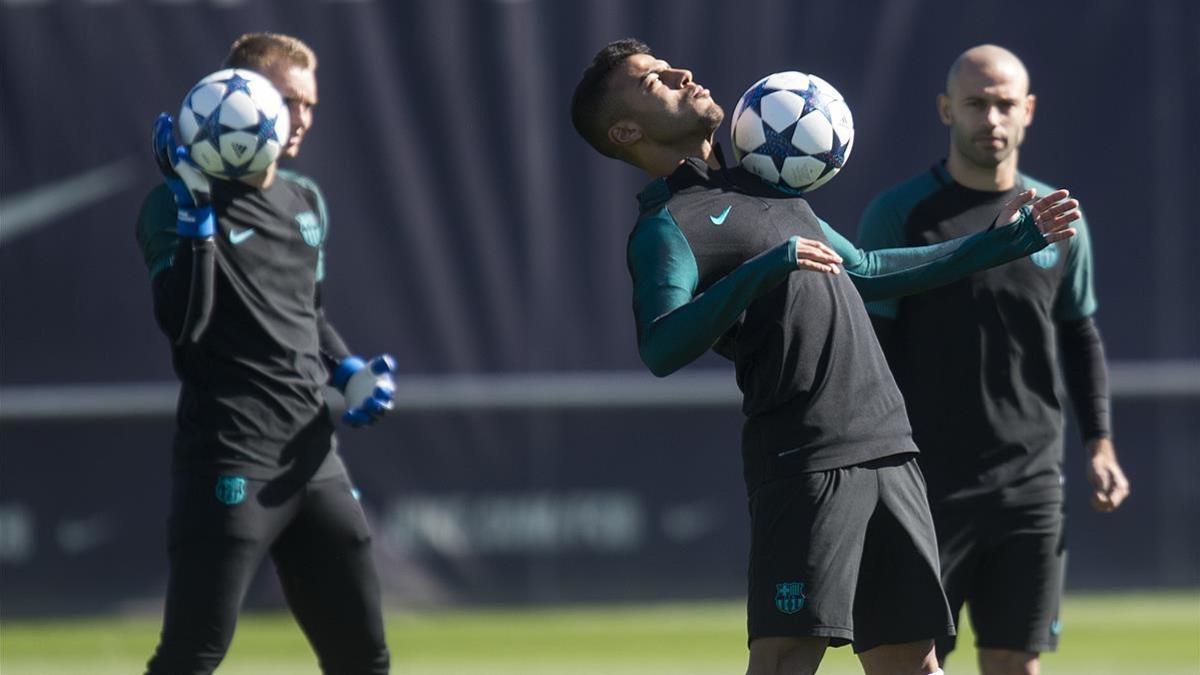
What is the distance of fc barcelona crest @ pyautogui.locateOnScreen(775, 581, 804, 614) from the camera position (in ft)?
13.5

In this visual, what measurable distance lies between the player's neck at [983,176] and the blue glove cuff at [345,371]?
6.61ft

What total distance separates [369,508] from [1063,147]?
462cm

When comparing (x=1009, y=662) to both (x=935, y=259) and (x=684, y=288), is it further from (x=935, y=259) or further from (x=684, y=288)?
(x=684, y=288)

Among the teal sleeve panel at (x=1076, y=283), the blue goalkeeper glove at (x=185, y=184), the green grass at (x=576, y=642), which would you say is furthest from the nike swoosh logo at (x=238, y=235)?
the green grass at (x=576, y=642)

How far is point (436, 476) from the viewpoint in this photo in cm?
1031

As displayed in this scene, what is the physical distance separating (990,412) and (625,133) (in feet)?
5.53

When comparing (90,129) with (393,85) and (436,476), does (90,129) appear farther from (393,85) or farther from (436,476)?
(436,476)

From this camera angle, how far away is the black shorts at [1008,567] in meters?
5.48

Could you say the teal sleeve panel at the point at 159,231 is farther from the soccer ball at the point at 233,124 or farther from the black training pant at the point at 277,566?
the black training pant at the point at 277,566

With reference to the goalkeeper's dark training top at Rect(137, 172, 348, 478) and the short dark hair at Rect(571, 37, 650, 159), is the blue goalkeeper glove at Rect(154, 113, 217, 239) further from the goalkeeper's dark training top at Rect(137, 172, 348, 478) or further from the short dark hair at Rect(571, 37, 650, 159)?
the short dark hair at Rect(571, 37, 650, 159)

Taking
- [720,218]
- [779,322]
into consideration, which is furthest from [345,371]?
[779,322]

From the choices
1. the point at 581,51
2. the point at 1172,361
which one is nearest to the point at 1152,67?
the point at 1172,361

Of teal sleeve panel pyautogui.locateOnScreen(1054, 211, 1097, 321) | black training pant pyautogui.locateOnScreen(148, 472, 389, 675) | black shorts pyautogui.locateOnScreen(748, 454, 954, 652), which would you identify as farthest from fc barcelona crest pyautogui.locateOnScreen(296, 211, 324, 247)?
teal sleeve panel pyautogui.locateOnScreen(1054, 211, 1097, 321)

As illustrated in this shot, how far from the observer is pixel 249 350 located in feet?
16.8
